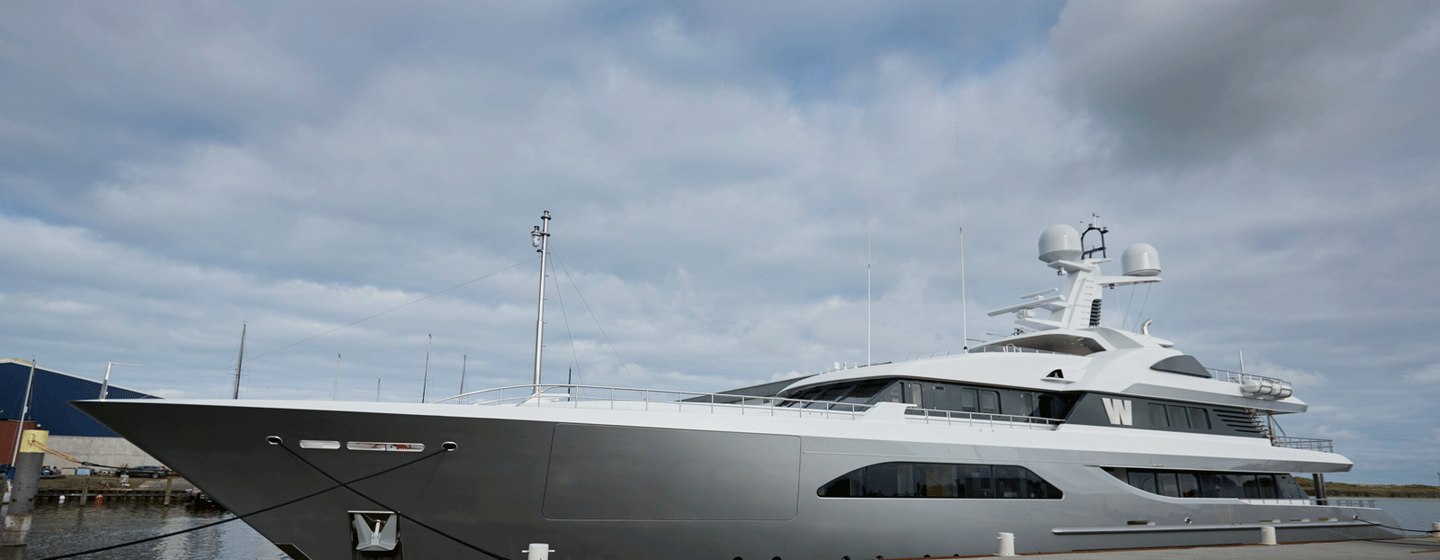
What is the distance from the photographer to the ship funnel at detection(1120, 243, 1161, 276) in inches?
922

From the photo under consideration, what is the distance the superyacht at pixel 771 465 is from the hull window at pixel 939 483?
0.13 ft

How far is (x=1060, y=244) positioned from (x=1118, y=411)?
5.40 m

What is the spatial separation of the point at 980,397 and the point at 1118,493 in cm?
360

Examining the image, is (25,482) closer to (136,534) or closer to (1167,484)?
(136,534)

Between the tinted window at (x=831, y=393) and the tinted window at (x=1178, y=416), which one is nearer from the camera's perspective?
the tinted window at (x=831, y=393)

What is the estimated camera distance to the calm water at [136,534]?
25.4 m

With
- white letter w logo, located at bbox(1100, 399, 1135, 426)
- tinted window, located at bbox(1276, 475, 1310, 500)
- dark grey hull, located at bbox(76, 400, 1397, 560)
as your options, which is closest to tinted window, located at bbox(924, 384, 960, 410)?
dark grey hull, located at bbox(76, 400, 1397, 560)

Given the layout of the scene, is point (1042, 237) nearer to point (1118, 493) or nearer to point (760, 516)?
point (1118, 493)

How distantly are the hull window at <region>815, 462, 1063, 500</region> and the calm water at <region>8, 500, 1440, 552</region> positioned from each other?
20.2 m

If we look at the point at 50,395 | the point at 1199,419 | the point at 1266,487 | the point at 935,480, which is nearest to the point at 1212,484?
the point at 1199,419

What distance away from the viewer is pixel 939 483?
15219 mm

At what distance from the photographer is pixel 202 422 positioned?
11375 mm

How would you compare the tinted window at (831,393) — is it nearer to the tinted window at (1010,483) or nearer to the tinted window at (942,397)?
the tinted window at (942,397)

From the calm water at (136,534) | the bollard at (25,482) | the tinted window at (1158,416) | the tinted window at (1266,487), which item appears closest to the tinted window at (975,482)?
the tinted window at (1158,416)
